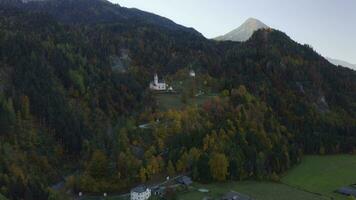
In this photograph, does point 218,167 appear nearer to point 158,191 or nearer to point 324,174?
point 158,191

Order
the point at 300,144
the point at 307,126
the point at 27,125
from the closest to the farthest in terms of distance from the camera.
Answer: the point at 27,125 → the point at 300,144 → the point at 307,126

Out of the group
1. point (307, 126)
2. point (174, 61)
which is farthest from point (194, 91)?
point (174, 61)

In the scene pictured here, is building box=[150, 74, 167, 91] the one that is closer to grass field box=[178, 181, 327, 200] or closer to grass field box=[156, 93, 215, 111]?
grass field box=[156, 93, 215, 111]

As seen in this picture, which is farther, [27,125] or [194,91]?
[194,91]

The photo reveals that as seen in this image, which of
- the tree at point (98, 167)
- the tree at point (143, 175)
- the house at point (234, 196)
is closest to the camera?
the house at point (234, 196)

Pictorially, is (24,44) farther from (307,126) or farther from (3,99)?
(307,126)

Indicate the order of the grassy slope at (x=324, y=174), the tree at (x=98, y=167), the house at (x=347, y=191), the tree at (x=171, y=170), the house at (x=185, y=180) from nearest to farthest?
1. the house at (x=185, y=180)
2. the house at (x=347, y=191)
3. the tree at (x=98, y=167)
4. the tree at (x=171, y=170)
5. the grassy slope at (x=324, y=174)

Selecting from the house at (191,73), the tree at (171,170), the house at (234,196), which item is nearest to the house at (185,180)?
the tree at (171,170)

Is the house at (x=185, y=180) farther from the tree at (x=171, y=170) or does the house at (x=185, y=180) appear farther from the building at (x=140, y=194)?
the building at (x=140, y=194)
